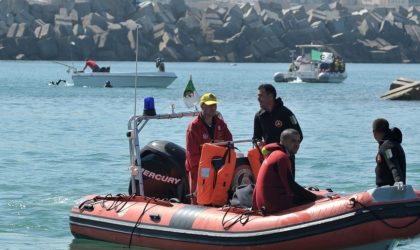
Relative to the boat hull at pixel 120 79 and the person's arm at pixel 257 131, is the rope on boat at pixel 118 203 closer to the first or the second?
the person's arm at pixel 257 131

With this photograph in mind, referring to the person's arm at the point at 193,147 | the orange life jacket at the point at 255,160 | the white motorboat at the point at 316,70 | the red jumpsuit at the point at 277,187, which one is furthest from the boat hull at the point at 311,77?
the red jumpsuit at the point at 277,187

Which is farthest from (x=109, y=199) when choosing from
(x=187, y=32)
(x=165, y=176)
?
(x=187, y=32)

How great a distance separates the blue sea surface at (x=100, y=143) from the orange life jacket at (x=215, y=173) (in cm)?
109

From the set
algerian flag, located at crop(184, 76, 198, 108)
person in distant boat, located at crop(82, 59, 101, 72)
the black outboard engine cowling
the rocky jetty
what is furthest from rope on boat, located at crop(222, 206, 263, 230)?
the rocky jetty

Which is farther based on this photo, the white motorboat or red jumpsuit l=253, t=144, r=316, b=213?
the white motorboat

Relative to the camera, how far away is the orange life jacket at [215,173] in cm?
A: 1270

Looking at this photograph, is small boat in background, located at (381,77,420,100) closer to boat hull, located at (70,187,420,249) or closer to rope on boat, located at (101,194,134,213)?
rope on boat, located at (101,194,134,213)

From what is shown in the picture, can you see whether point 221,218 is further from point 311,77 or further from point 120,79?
point 311,77

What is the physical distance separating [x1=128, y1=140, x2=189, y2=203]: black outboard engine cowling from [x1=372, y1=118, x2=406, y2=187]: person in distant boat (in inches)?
109

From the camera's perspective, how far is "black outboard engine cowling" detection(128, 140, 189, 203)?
13930mm

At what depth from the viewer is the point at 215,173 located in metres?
12.8

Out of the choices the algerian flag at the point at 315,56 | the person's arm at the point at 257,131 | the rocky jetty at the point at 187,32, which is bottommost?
the rocky jetty at the point at 187,32

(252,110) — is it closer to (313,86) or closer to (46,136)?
(46,136)

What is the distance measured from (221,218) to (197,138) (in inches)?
46.6
